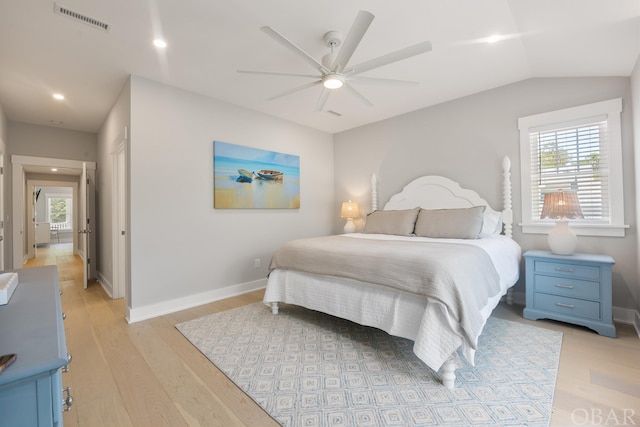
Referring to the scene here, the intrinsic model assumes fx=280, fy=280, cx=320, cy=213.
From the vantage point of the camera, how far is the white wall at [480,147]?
269 centimetres

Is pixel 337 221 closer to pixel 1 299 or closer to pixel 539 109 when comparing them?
pixel 539 109

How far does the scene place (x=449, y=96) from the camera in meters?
3.65

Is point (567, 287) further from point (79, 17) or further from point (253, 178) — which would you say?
point (79, 17)

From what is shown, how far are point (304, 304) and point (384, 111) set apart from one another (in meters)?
3.02

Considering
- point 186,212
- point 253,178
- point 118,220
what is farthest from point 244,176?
point 118,220

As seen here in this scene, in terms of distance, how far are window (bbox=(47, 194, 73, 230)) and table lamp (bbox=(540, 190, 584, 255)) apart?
16.3 m

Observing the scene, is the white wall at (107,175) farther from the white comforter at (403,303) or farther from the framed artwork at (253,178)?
the white comforter at (403,303)

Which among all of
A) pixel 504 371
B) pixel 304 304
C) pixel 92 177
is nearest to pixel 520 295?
pixel 504 371

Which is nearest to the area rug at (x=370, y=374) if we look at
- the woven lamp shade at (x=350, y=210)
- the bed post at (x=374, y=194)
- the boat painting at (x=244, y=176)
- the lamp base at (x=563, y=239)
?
the lamp base at (x=563, y=239)

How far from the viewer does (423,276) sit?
1.87 m

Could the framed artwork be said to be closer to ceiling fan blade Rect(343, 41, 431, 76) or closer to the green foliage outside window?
ceiling fan blade Rect(343, 41, 431, 76)

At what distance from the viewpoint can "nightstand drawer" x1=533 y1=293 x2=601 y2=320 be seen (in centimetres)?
246

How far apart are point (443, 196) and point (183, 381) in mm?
3510

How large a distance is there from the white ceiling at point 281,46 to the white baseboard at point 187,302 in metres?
2.44
